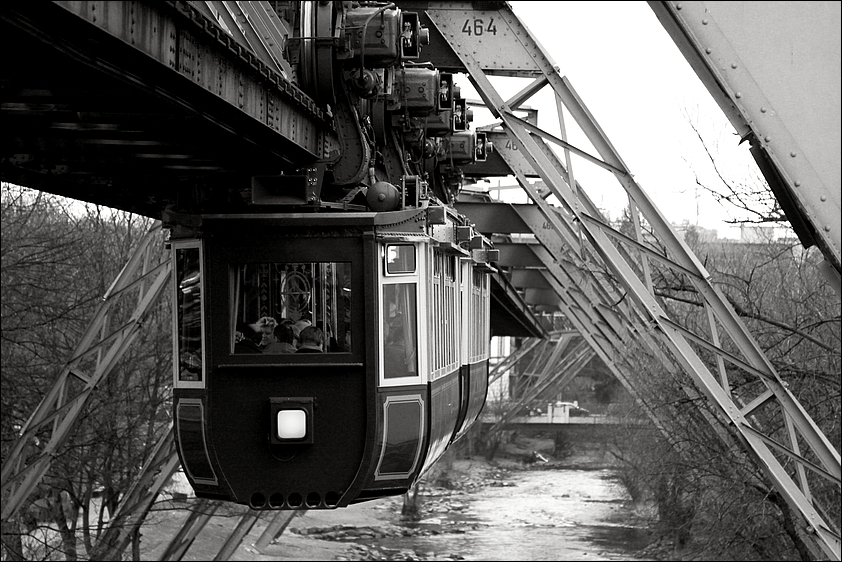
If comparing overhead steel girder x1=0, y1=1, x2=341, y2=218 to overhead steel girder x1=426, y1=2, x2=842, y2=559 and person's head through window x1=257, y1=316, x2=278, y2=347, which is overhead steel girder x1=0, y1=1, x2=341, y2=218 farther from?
overhead steel girder x1=426, y1=2, x2=842, y2=559

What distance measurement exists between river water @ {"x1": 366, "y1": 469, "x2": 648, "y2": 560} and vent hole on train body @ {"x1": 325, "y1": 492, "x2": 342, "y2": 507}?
89.4ft

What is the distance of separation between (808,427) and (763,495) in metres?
8.00

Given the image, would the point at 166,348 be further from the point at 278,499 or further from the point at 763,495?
the point at 278,499

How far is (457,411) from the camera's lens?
499 inches

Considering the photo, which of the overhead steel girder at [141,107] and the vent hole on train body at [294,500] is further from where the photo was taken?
the vent hole on train body at [294,500]

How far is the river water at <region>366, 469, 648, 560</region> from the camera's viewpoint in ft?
123

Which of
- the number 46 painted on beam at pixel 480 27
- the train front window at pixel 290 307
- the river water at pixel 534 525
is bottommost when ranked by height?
the river water at pixel 534 525

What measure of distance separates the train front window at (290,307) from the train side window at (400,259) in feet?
1.12

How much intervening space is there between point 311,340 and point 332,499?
3.78 feet

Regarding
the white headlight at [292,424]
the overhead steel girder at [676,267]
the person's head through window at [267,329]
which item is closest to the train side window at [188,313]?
the person's head through window at [267,329]

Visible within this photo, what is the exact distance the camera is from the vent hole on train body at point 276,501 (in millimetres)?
9055

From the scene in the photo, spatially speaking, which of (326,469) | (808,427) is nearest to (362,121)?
(326,469)

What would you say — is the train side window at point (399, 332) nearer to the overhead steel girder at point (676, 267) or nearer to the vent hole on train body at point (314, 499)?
the vent hole on train body at point (314, 499)

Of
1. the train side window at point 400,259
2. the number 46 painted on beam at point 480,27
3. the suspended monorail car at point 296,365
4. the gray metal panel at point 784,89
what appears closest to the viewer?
the gray metal panel at point 784,89
